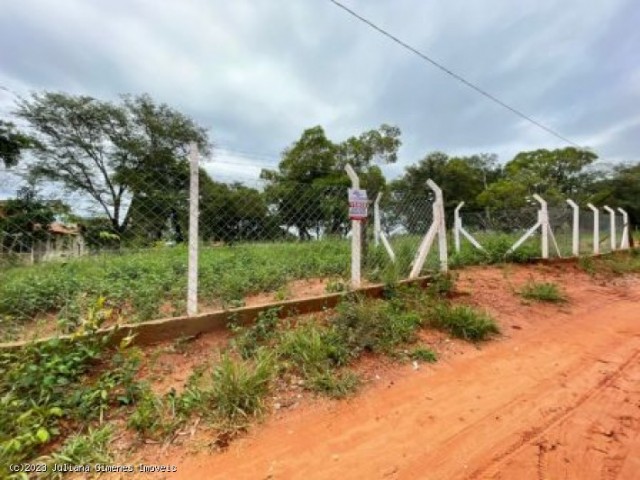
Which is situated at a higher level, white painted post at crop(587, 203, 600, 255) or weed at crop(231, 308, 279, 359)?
white painted post at crop(587, 203, 600, 255)

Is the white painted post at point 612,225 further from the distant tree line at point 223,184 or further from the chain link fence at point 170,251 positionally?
the chain link fence at point 170,251

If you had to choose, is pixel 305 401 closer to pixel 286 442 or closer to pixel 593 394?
pixel 286 442

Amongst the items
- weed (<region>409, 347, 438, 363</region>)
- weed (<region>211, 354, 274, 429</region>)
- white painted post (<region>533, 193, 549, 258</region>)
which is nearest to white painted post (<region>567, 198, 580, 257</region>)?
white painted post (<region>533, 193, 549, 258</region>)

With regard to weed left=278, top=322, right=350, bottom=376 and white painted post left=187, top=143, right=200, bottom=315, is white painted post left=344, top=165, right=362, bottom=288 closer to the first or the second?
weed left=278, top=322, right=350, bottom=376

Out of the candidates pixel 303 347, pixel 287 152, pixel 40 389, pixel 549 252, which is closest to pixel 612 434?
pixel 303 347

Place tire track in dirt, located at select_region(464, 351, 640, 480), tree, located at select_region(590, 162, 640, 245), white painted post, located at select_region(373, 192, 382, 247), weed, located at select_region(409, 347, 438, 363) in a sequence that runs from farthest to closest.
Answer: tree, located at select_region(590, 162, 640, 245), white painted post, located at select_region(373, 192, 382, 247), weed, located at select_region(409, 347, 438, 363), tire track in dirt, located at select_region(464, 351, 640, 480)

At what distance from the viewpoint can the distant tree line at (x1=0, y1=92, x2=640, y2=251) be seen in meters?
3.62

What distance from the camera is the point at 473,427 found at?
7.82 feet

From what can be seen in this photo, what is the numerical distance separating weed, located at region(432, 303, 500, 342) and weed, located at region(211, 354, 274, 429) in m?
2.20

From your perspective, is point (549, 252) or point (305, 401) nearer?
point (305, 401)

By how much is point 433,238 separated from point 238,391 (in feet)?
12.5

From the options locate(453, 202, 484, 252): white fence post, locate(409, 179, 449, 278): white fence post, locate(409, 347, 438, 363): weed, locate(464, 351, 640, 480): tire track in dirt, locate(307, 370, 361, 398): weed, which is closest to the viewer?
locate(464, 351, 640, 480): tire track in dirt

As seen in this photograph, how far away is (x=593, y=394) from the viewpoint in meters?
2.79

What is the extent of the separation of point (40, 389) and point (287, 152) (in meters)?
22.4
